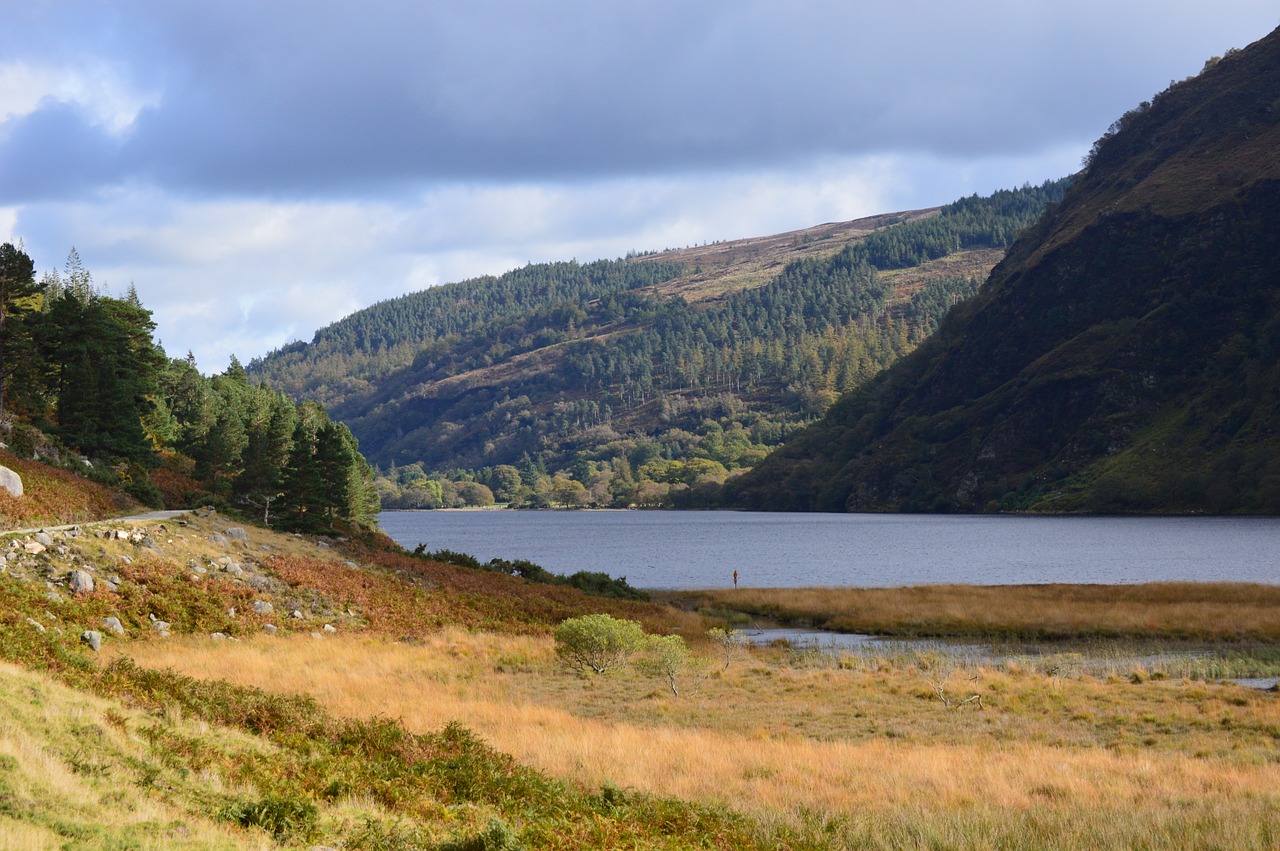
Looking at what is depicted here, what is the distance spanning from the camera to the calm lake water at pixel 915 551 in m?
87.5

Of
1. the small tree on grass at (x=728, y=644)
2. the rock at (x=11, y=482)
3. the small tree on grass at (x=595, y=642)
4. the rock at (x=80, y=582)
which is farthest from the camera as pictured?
the small tree on grass at (x=728, y=644)

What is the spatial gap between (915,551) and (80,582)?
330 ft

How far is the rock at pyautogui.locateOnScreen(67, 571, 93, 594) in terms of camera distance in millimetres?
31078

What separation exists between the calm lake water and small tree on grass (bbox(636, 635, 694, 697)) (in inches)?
1957

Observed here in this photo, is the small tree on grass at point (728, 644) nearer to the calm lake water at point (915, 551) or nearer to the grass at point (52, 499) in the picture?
the grass at point (52, 499)

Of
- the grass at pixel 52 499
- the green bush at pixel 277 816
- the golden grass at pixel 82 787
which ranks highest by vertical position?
the grass at pixel 52 499

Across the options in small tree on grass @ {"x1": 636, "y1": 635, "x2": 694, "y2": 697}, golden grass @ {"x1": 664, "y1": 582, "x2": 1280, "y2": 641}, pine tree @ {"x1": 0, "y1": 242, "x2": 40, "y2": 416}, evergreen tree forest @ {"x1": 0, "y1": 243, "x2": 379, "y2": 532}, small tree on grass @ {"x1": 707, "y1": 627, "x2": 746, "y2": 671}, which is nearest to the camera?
small tree on grass @ {"x1": 636, "y1": 635, "x2": 694, "y2": 697}

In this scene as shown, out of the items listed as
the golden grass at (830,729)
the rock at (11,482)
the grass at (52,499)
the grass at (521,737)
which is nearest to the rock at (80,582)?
the grass at (521,737)

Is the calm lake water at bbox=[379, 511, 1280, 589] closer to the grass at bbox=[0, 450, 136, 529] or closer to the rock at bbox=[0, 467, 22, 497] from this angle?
the grass at bbox=[0, 450, 136, 529]

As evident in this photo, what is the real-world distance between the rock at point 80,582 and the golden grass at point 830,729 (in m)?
3.47

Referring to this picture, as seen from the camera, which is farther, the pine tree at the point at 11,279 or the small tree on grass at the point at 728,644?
the pine tree at the point at 11,279

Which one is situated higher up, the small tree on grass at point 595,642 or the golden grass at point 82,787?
→ the golden grass at point 82,787

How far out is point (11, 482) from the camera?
136 feet

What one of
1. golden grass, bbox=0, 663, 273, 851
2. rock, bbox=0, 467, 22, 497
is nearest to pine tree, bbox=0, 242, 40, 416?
rock, bbox=0, 467, 22, 497
